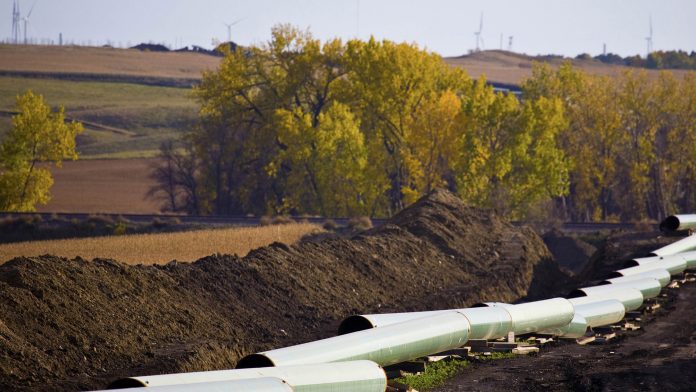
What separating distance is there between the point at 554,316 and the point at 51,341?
28.8 feet

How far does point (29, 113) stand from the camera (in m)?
67.3

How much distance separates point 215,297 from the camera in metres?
22.8

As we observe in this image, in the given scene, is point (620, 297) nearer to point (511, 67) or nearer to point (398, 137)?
point (398, 137)

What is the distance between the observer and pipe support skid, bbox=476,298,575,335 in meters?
19.7

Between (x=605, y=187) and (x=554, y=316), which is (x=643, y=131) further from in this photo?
(x=554, y=316)

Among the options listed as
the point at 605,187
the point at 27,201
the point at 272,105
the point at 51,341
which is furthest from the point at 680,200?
the point at 51,341

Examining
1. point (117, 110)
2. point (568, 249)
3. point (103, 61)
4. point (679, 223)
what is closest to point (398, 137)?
point (568, 249)

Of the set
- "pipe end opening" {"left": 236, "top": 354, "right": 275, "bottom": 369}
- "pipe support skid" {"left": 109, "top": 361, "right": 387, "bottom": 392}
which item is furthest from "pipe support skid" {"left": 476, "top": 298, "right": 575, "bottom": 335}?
"pipe end opening" {"left": 236, "top": 354, "right": 275, "bottom": 369}

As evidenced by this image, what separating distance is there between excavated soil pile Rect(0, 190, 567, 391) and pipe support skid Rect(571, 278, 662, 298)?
4413 millimetres

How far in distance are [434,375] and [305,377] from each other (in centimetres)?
457

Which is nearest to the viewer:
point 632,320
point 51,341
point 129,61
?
point 51,341

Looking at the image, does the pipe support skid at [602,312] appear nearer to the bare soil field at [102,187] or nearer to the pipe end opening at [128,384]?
the pipe end opening at [128,384]

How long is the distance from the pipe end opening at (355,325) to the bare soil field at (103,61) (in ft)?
430

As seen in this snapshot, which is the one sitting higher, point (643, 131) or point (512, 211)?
point (643, 131)
